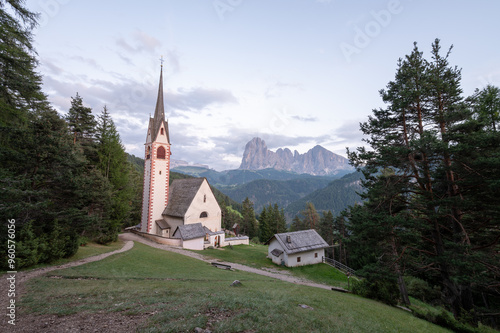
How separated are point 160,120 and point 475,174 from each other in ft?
113

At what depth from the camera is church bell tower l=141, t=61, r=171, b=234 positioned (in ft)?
106

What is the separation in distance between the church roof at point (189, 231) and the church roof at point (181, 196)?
7.08ft

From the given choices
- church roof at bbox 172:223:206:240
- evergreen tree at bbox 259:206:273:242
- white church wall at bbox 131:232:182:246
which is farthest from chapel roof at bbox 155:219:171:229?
evergreen tree at bbox 259:206:273:242

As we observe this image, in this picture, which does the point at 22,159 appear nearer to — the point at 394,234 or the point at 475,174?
the point at 394,234

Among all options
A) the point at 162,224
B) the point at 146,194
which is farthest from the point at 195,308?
the point at 146,194

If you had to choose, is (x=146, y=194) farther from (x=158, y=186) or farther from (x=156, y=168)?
(x=156, y=168)

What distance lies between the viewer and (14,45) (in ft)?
38.2

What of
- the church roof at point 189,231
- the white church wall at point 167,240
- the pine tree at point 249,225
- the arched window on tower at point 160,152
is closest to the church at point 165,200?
the arched window on tower at point 160,152

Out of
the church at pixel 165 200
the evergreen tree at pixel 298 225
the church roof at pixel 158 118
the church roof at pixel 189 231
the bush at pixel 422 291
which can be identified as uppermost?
the church roof at pixel 158 118

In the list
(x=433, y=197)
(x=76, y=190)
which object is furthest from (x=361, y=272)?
(x=76, y=190)

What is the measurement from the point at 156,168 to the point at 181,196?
19.0 ft

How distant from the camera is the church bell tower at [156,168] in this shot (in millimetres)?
32188

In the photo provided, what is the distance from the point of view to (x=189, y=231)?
29.2 metres

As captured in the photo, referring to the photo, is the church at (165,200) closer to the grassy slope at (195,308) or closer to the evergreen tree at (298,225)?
the grassy slope at (195,308)
